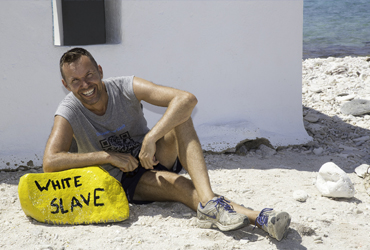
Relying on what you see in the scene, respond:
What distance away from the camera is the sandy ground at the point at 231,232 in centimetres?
256

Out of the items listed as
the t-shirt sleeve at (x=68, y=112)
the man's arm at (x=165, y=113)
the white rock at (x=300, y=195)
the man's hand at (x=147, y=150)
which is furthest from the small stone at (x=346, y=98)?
the t-shirt sleeve at (x=68, y=112)

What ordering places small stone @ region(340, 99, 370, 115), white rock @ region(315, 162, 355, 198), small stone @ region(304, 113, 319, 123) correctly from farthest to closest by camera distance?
small stone @ region(340, 99, 370, 115) < small stone @ region(304, 113, 319, 123) < white rock @ region(315, 162, 355, 198)

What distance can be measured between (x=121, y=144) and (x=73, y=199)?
1.71 feet

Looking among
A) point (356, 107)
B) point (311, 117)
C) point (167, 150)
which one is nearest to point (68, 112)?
point (167, 150)

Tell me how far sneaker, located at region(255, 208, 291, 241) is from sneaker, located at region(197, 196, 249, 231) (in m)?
0.11

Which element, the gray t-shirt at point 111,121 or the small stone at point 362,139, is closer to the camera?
the gray t-shirt at point 111,121

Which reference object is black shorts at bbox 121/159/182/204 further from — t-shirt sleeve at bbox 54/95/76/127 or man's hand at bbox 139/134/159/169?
t-shirt sleeve at bbox 54/95/76/127

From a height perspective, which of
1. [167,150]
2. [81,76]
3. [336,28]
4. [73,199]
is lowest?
[73,199]

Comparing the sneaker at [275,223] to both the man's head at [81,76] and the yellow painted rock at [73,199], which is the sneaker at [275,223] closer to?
the yellow painted rock at [73,199]

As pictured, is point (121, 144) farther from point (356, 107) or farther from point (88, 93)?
point (356, 107)

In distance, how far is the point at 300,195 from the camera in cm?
325

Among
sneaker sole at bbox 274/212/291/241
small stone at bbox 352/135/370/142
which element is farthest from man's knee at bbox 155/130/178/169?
small stone at bbox 352/135/370/142

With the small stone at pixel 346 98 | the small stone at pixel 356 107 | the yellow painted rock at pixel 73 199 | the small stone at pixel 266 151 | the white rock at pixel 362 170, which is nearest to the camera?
the yellow painted rock at pixel 73 199

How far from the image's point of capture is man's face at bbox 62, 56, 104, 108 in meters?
2.77
